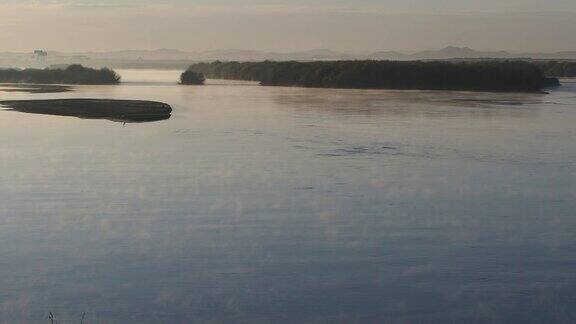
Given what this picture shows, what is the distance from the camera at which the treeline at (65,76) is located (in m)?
114

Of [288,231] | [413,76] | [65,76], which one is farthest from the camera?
[65,76]

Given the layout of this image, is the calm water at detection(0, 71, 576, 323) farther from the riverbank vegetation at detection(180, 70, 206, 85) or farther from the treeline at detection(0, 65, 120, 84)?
the riverbank vegetation at detection(180, 70, 206, 85)

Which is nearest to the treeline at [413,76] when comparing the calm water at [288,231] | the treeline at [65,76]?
the treeline at [65,76]

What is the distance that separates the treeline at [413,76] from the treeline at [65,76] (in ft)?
83.2

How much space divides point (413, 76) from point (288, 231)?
8799 cm

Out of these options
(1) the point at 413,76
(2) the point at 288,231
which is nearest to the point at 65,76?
(1) the point at 413,76

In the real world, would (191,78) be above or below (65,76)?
below

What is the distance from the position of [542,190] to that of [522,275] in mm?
9615

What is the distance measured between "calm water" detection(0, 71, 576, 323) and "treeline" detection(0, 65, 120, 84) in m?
79.9

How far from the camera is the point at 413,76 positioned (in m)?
104

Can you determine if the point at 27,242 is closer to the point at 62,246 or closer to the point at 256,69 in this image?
the point at 62,246

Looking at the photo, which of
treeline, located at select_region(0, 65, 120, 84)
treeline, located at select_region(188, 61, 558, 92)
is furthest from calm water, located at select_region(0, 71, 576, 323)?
treeline, located at select_region(0, 65, 120, 84)

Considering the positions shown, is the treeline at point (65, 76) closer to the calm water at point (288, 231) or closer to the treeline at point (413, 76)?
the treeline at point (413, 76)

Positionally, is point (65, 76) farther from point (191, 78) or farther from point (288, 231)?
point (288, 231)
